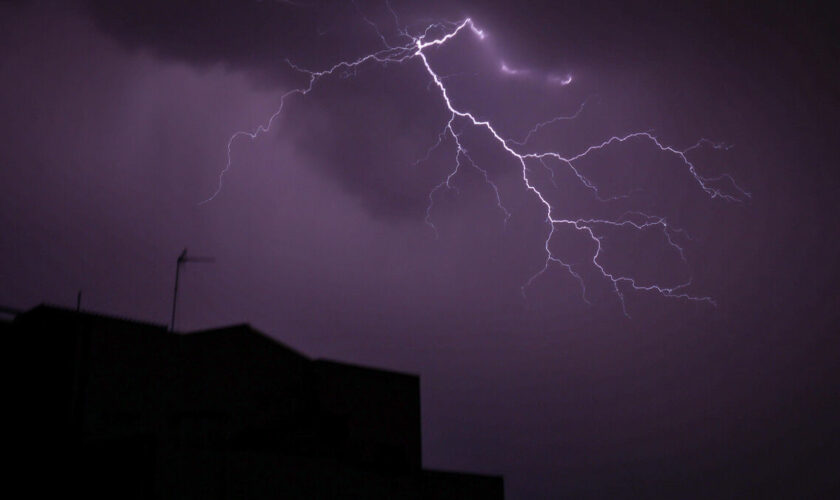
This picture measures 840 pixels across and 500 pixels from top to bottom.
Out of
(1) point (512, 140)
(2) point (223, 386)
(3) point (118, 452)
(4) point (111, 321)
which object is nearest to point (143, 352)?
(4) point (111, 321)

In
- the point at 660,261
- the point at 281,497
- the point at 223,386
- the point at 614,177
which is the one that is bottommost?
the point at 281,497

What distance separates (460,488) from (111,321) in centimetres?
765

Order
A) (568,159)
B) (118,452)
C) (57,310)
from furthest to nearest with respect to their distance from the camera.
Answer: (568,159) → (57,310) → (118,452)

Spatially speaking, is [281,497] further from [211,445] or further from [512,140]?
[512,140]

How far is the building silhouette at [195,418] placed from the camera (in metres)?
10.4

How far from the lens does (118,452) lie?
33.5ft

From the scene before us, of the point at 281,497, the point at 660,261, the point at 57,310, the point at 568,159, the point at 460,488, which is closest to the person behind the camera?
the point at 281,497

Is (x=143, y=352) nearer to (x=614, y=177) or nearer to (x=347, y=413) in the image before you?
(x=347, y=413)

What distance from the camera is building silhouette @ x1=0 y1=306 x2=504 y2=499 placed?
10422 millimetres

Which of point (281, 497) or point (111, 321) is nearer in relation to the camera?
point (281, 497)

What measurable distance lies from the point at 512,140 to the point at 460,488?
9.68 m

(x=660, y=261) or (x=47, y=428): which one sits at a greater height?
(x=660, y=261)

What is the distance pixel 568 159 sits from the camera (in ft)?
66.0

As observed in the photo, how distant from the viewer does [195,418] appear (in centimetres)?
1376
